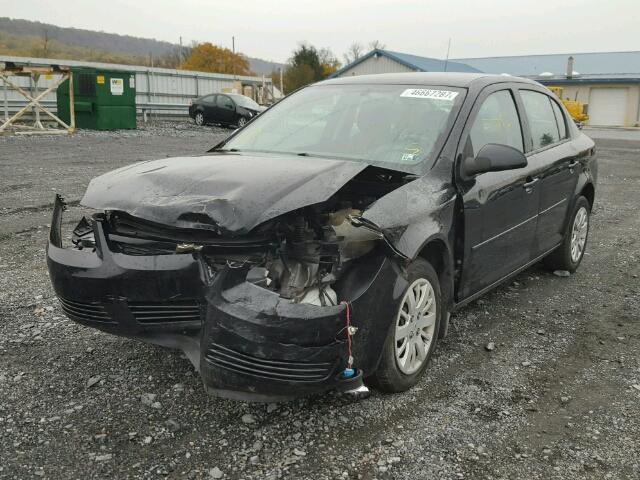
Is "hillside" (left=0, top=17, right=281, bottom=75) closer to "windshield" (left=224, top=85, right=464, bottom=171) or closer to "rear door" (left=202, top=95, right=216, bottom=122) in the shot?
"rear door" (left=202, top=95, right=216, bottom=122)

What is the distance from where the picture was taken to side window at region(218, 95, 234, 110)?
25.9 metres

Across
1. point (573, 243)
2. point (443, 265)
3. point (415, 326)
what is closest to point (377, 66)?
point (573, 243)

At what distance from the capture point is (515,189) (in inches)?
177

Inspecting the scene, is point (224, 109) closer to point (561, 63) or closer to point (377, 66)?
point (377, 66)

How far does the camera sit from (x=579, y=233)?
6113 millimetres

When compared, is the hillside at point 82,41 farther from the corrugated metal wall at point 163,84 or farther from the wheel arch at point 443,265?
the wheel arch at point 443,265

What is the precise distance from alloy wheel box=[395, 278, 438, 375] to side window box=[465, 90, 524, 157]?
102 cm

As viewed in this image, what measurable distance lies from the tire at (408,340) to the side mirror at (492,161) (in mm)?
696

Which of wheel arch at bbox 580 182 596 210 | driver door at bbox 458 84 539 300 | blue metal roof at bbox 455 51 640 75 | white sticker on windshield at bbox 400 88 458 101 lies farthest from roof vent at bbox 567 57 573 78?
white sticker on windshield at bbox 400 88 458 101

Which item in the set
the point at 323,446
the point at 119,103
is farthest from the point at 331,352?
the point at 119,103

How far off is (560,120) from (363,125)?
2353mm

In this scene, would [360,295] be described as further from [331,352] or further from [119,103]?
[119,103]

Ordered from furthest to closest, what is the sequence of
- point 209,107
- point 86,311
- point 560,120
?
point 209,107 → point 560,120 → point 86,311

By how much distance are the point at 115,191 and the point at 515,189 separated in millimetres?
2671
